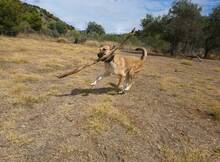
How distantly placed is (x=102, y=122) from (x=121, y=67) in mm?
2803

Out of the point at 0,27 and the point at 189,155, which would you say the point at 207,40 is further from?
the point at 189,155

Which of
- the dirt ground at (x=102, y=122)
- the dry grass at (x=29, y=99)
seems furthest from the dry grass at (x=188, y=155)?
the dry grass at (x=29, y=99)

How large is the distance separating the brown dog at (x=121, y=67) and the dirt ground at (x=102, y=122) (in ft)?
1.35

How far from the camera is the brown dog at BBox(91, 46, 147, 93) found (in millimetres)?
9852

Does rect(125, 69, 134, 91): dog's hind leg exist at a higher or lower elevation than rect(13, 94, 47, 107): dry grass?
higher

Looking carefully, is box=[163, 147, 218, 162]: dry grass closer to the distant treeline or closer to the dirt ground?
the dirt ground

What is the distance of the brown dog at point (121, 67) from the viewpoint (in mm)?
9852

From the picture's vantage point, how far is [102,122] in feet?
26.1

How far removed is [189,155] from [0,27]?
3424 centimetres

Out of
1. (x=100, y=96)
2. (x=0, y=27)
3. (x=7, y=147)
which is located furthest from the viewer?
(x=0, y=27)

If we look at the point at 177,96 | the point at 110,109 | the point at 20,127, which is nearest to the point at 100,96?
the point at 110,109

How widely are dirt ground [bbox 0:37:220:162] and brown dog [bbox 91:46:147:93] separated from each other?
1.35 ft

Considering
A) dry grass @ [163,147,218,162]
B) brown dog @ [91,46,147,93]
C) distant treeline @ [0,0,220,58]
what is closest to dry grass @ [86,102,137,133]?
dry grass @ [163,147,218,162]

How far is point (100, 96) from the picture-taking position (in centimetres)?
1028
